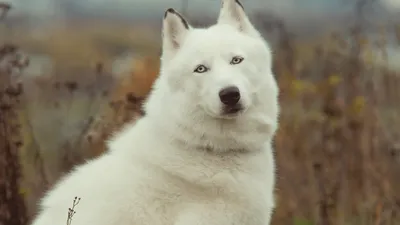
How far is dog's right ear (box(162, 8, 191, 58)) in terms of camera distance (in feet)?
15.6

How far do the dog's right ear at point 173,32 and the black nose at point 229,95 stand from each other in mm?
594

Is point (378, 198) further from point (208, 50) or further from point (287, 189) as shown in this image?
point (208, 50)

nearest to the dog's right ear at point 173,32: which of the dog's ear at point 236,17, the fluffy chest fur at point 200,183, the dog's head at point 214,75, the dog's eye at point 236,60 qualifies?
the dog's head at point 214,75

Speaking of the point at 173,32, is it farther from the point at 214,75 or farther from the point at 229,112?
the point at 229,112

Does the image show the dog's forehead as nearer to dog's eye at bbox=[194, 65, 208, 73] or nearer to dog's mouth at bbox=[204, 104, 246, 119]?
dog's eye at bbox=[194, 65, 208, 73]

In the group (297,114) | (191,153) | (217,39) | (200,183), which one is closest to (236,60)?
(217,39)

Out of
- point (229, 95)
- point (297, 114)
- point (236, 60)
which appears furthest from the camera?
point (297, 114)

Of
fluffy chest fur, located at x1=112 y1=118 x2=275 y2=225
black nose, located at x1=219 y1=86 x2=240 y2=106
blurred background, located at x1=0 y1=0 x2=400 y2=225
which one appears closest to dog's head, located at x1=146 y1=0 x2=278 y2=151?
black nose, located at x1=219 y1=86 x2=240 y2=106

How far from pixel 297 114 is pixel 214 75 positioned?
3.93 m

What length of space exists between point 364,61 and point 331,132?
2.46 ft

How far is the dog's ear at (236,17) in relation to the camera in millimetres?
4863

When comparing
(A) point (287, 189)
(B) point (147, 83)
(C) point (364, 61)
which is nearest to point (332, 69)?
(C) point (364, 61)

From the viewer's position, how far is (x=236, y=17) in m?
4.89

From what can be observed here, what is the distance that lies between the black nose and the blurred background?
7.81 ft
